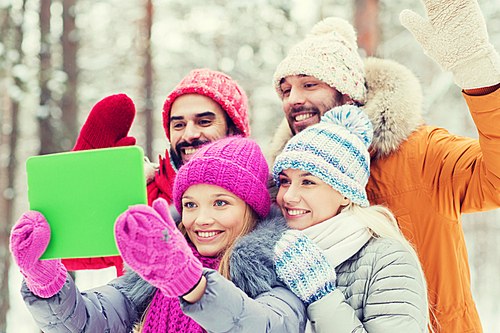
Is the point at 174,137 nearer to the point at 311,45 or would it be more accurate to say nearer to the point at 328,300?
the point at 311,45

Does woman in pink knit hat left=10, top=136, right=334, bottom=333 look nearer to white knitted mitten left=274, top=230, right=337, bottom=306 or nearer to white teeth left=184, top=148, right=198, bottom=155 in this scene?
white knitted mitten left=274, top=230, right=337, bottom=306

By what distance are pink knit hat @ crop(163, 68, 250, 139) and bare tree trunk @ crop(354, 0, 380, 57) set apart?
329cm

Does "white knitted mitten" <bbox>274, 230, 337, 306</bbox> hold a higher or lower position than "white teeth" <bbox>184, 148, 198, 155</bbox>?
lower

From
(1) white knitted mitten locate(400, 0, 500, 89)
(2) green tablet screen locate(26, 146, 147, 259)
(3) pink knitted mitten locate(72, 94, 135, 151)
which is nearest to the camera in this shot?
(2) green tablet screen locate(26, 146, 147, 259)

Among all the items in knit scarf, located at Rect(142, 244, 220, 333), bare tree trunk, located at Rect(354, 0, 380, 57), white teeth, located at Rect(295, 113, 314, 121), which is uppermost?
bare tree trunk, located at Rect(354, 0, 380, 57)

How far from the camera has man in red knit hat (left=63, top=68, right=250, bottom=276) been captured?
7.96ft

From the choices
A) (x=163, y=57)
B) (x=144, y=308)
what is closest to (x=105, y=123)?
(x=144, y=308)

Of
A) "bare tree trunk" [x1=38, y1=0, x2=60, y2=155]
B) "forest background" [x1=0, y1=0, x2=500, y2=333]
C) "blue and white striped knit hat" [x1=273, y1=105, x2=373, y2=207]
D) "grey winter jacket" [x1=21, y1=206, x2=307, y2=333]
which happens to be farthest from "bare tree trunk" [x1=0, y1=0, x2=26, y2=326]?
"blue and white striped knit hat" [x1=273, y1=105, x2=373, y2=207]

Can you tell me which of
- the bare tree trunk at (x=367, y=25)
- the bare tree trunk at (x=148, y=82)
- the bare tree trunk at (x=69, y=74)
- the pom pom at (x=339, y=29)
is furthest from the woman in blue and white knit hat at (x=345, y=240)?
the bare tree trunk at (x=148, y=82)

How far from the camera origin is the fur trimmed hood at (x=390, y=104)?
228cm

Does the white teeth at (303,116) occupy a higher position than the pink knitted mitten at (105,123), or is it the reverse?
the white teeth at (303,116)

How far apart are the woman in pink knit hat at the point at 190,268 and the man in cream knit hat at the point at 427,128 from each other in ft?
2.45

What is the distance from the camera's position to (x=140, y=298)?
1863mm

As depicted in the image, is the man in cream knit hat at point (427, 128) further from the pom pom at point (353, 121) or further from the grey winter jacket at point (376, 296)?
the grey winter jacket at point (376, 296)
